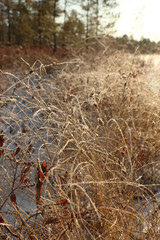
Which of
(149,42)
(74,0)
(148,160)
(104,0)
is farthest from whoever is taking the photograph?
(104,0)

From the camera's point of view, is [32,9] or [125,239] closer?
[125,239]

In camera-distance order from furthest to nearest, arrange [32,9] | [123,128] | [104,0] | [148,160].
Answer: [32,9], [104,0], [123,128], [148,160]

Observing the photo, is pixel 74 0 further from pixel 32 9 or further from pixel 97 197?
pixel 97 197

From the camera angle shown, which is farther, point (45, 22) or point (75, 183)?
point (45, 22)

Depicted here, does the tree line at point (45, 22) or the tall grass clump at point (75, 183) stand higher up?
the tree line at point (45, 22)

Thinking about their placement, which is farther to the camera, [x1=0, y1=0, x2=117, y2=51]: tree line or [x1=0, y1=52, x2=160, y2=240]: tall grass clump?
[x1=0, y1=0, x2=117, y2=51]: tree line

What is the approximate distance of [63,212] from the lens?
129 centimetres

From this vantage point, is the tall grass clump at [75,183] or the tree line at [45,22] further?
the tree line at [45,22]

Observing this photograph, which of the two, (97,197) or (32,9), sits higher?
(32,9)

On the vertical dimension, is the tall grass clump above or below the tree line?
below

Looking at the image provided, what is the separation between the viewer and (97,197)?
4.34ft

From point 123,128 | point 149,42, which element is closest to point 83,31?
point 149,42

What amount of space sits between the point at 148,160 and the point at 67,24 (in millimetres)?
21926

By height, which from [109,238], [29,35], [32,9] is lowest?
[109,238]
